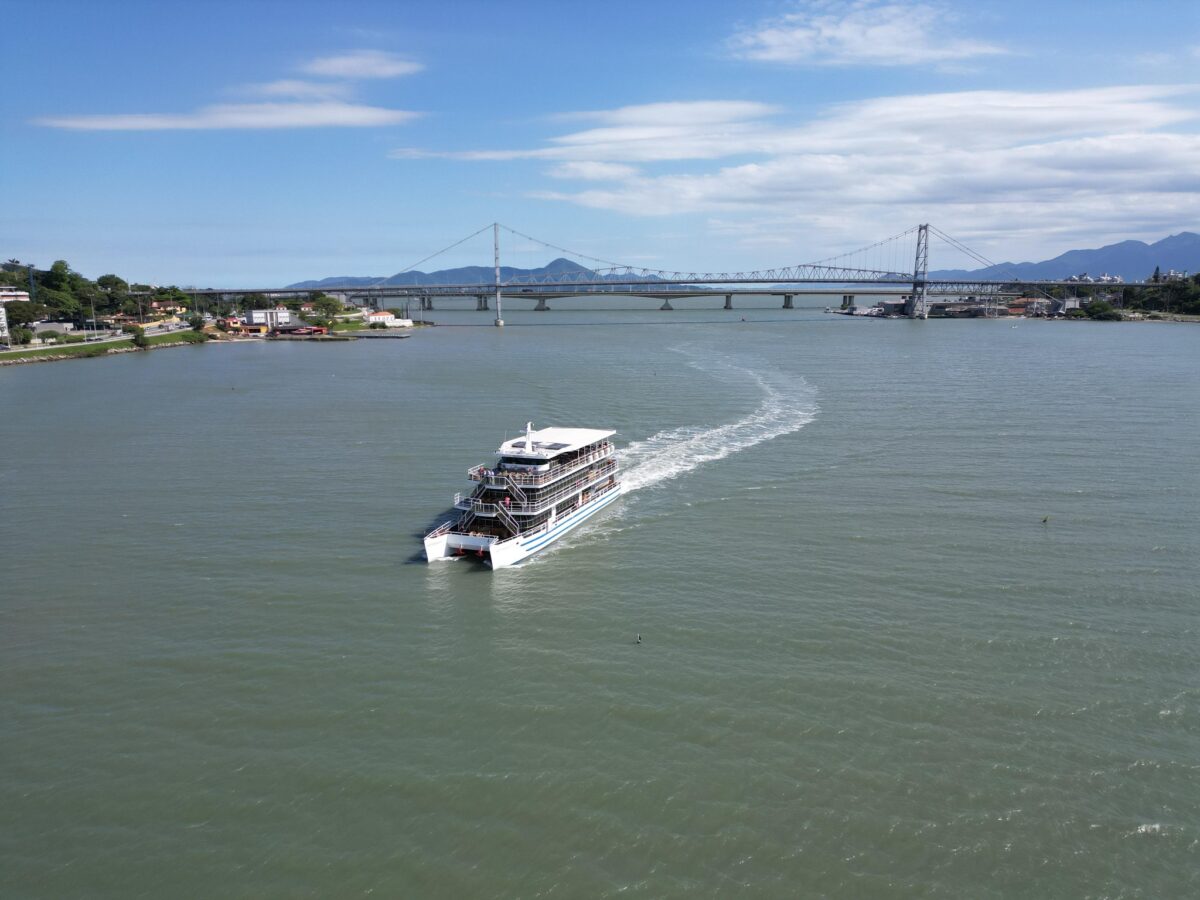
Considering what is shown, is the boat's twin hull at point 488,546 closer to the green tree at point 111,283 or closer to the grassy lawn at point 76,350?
the grassy lawn at point 76,350

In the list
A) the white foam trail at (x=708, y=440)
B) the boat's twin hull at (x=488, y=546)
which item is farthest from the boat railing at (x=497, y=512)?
the white foam trail at (x=708, y=440)

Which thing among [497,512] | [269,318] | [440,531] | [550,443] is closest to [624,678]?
[497,512]

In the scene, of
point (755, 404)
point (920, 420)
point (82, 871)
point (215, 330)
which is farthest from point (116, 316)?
point (82, 871)

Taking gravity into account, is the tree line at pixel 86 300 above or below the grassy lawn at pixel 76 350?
above

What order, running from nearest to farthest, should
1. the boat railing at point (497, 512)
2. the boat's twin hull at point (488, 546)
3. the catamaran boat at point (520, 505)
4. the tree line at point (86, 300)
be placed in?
1. the boat's twin hull at point (488, 546)
2. the catamaran boat at point (520, 505)
3. the boat railing at point (497, 512)
4. the tree line at point (86, 300)

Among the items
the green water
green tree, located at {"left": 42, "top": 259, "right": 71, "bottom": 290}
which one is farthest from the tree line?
the green water

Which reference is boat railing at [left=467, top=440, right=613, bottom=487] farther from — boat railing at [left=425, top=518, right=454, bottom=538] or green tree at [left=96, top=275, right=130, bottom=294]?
green tree at [left=96, top=275, right=130, bottom=294]

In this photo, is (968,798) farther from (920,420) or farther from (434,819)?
(920,420)
